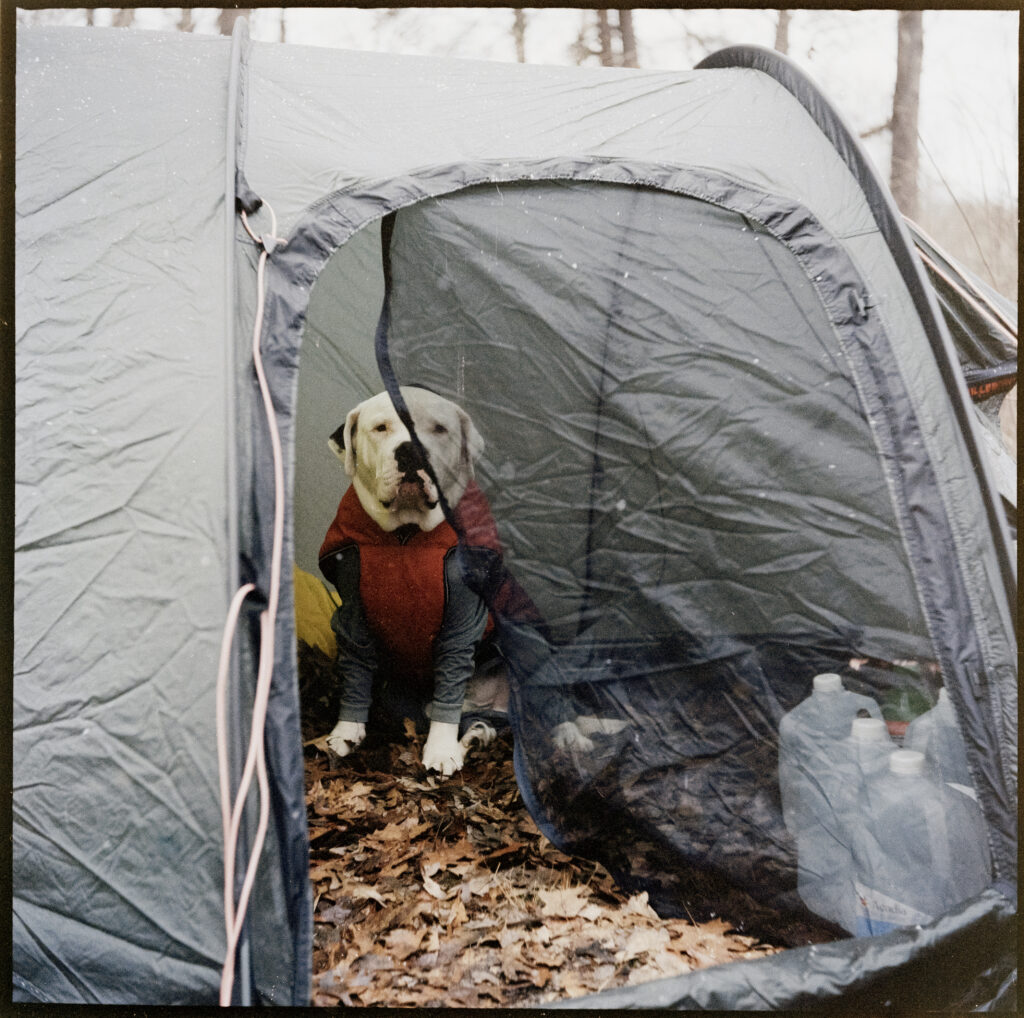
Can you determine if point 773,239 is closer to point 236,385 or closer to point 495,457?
point 495,457

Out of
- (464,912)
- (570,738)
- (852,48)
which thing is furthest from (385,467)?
(852,48)

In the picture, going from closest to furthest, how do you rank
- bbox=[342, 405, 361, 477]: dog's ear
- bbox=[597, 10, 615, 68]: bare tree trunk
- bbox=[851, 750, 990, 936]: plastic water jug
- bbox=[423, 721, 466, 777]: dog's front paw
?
bbox=[851, 750, 990, 936]: plastic water jug < bbox=[423, 721, 466, 777]: dog's front paw < bbox=[342, 405, 361, 477]: dog's ear < bbox=[597, 10, 615, 68]: bare tree trunk

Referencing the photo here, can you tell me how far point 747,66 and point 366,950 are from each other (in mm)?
2160

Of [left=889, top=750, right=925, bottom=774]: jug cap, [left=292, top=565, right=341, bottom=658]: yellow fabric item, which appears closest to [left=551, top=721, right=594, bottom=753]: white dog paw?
[left=889, top=750, right=925, bottom=774]: jug cap

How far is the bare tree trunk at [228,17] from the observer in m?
1.71

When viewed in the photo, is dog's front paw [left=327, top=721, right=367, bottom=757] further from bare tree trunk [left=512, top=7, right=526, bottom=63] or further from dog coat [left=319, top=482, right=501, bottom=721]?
bare tree trunk [left=512, top=7, right=526, bottom=63]

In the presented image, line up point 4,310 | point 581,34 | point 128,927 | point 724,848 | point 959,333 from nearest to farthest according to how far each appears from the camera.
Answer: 1. point 128,927
2. point 4,310
3. point 724,848
4. point 959,333
5. point 581,34

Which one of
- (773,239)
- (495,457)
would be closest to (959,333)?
(773,239)

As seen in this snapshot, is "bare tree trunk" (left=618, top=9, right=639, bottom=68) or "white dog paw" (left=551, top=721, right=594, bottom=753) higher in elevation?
"bare tree trunk" (left=618, top=9, right=639, bottom=68)

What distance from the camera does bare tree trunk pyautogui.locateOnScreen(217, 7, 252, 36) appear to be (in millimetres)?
1709

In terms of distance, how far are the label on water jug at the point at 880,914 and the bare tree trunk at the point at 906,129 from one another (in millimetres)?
1816

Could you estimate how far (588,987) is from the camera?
5.21ft

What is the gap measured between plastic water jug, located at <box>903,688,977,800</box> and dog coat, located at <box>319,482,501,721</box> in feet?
3.98

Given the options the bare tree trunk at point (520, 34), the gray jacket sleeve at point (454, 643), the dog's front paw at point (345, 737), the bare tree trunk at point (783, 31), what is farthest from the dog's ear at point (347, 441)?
the bare tree trunk at point (783, 31)
